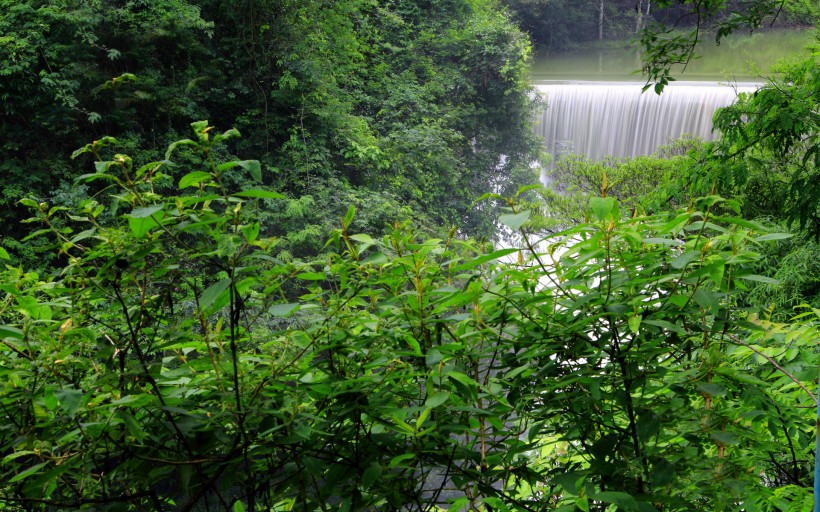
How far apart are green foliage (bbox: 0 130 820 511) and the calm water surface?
1270cm

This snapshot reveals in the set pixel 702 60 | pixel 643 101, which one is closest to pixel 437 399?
pixel 643 101

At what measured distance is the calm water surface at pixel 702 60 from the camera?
13.2m

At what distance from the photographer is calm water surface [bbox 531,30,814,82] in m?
13.2

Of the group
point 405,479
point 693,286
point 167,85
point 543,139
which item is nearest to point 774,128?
point 693,286

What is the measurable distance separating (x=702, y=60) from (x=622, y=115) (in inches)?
165

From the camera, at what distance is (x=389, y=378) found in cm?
65

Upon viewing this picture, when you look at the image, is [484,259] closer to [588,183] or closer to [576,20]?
[588,183]

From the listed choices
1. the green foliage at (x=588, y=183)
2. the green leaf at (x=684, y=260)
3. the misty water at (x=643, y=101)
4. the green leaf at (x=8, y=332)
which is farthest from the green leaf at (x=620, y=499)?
the misty water at (x=643, y=101)

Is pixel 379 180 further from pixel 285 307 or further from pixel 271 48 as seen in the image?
pixel 285 307

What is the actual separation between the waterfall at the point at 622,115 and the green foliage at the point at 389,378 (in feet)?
34.3

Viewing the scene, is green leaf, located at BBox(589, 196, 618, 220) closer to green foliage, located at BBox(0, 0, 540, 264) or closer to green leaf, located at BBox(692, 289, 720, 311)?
green leaf, located at BBox(692, 289, 720, 311)

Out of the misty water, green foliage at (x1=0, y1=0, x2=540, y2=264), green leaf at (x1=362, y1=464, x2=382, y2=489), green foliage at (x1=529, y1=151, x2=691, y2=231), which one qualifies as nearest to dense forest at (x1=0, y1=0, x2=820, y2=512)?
green leaf at (x1=362, y1=464, x2=382, y2=489)

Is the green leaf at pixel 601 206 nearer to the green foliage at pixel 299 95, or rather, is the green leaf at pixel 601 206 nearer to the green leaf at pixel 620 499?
the green leaf at pixel 620 499

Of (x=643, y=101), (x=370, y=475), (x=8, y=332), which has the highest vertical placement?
(x=8, y=332)
